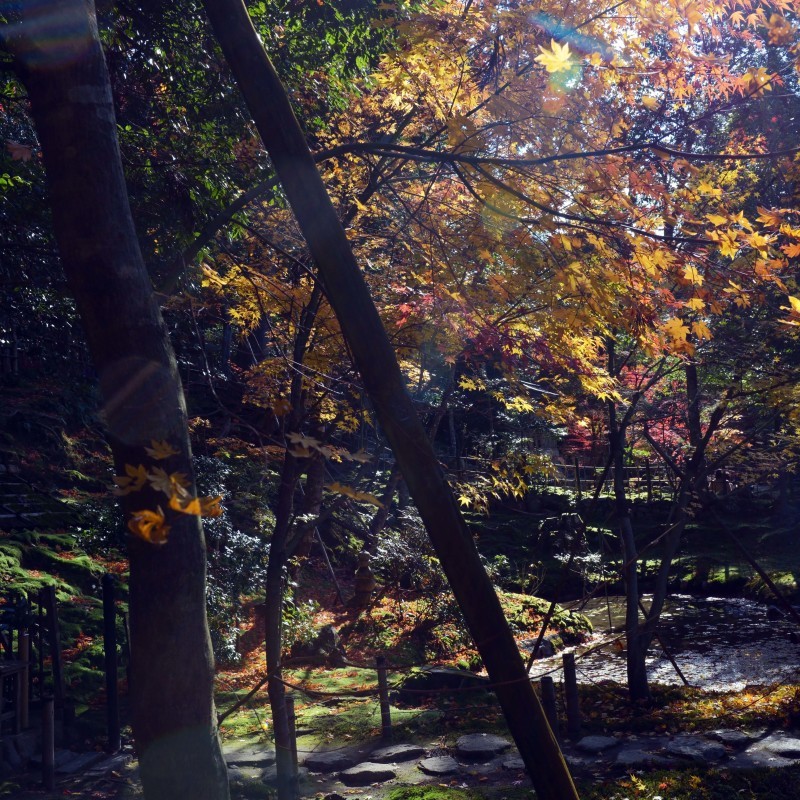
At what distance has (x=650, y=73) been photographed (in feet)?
18.5

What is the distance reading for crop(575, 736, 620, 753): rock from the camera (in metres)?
7.91

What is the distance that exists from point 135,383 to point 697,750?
263 inches

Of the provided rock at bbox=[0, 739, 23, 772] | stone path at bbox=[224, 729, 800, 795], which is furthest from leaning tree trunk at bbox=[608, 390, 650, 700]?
rock at bbox=[0, 739, 23, 772]

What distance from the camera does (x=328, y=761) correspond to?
802 centimetres

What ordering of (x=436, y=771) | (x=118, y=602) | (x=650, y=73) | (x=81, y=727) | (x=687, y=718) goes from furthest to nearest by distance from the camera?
(x=118, y=602)
(x=687, y=718)
(x=81, y=727)
(x=436, y=771)
(x=650, y=73)

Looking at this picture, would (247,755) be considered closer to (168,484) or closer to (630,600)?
(630,600)

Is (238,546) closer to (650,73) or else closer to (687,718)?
(687,718)


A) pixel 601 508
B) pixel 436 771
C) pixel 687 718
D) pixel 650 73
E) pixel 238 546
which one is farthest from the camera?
pixel 601 508

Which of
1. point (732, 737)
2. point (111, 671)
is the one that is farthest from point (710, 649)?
point (111, 671)

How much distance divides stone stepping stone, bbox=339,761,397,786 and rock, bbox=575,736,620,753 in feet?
6.45

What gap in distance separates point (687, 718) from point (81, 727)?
21.9 feet

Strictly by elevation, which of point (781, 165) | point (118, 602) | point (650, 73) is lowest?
point (118, 602)

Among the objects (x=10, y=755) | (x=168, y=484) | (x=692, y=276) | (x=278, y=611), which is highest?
(x=692, y=276)

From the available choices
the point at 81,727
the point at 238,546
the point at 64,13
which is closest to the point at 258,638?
the point at 238,546
